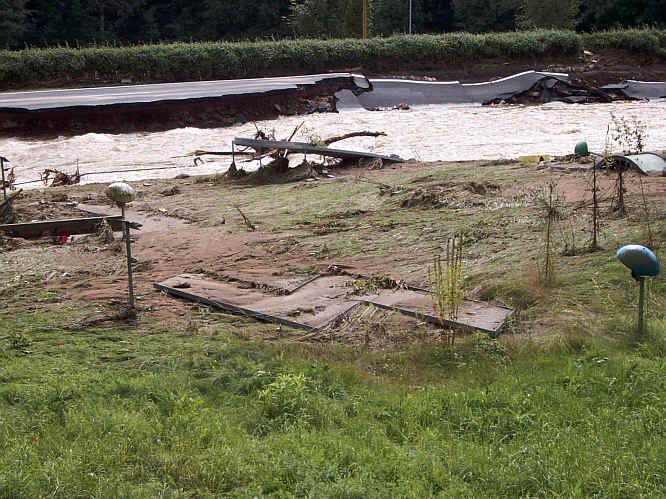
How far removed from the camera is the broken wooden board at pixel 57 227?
371 inches

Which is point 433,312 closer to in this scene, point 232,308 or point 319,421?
point 232,308

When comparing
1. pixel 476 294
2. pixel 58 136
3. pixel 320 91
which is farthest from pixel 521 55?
pixel 476 294

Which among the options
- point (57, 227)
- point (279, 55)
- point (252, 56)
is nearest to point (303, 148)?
point (57, 227)

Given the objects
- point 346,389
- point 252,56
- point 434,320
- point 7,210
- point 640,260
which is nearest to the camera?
point 346,389

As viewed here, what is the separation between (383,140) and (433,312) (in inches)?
484

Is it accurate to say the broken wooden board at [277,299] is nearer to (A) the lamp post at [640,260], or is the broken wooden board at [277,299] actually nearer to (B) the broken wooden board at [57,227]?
(A) the lamp post at [640,260]

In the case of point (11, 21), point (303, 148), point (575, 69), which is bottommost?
point (303, 148)

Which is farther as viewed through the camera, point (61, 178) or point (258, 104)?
point (258, 104)

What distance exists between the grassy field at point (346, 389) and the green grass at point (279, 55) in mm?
19232

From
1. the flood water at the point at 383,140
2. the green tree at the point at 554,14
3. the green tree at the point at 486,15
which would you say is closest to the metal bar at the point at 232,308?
the flood water at the point at 383,140

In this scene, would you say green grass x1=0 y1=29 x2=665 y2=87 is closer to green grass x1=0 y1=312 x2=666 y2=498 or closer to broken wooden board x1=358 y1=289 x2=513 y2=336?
broken wooden board x1=358 y1=289 x2=513 y2=336

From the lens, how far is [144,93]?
72.6 ft

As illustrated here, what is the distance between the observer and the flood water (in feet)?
51.8

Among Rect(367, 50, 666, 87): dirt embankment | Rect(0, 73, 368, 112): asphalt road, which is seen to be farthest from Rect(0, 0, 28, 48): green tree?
Rect(367, 50, 666, 87): dirt embankment
